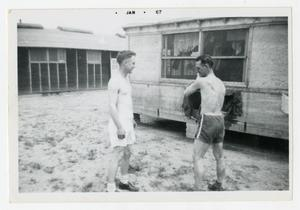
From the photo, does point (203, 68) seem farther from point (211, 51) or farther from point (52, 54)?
point (52, 54)

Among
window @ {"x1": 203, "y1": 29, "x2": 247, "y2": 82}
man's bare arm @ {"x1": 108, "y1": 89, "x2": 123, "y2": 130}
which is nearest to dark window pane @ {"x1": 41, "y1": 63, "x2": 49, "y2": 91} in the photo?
window @ {"x1": 203, "y1": 29, "x2": 247, "y2": 82}

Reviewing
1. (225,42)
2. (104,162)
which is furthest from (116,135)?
(225,42)

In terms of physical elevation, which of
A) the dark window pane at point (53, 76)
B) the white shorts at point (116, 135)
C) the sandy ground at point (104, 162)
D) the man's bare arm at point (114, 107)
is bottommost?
the sandy ground at point (104, 162)

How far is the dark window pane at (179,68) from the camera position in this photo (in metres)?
4.62

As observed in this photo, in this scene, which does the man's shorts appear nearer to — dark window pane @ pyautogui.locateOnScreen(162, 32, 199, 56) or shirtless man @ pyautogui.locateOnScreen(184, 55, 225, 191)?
shirtless man @ pyautogui.locateOnScreen(184, 55, 225, 191)

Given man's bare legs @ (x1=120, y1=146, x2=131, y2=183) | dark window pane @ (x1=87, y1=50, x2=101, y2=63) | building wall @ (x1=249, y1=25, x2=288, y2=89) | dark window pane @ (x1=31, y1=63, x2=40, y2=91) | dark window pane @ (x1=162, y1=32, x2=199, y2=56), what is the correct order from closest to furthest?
man's bare legs @ (x1=120, y1=146, x2=131, y2=183) < building wall @ (x1=249, y1=25, x2=288, y2=89) < dark window pane @ (x1=162, y1=32, x2=199, y2=56) < dark window pane @ (x1=31, y1=63, x2=40, y2=91) < dark window pane @ (x1=87, y1=50, x2=101, y2=63)

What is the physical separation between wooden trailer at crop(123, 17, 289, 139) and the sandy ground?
1.60ft

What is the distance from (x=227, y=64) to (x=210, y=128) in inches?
62.8

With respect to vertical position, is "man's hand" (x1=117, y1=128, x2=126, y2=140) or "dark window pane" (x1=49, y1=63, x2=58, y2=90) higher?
"dark window pane" (x1=49, y1=63, x2=58, y2=90)

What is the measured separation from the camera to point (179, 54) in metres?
4.70

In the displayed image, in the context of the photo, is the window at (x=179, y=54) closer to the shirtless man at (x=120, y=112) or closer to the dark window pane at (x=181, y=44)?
the dark window pane at (x=181, y=44)

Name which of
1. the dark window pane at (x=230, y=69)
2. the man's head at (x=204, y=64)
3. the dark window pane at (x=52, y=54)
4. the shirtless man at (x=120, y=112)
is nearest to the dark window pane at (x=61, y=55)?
the dark window pane at (x=52, y=54)

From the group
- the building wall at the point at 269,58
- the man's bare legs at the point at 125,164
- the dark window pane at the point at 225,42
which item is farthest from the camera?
the dark window pane at the point at 225,42

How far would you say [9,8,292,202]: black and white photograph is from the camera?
3.07 m
